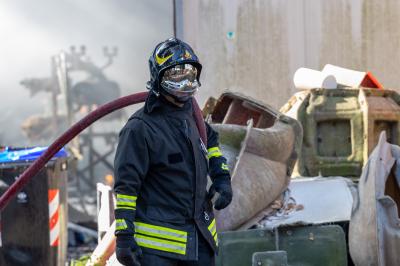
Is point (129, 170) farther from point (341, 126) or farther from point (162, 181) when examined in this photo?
point (341, 126)

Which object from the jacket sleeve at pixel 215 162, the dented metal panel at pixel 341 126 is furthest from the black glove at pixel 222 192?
the dented metal panel at pixel 341 126

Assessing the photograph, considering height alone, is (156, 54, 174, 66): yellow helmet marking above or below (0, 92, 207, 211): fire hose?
above

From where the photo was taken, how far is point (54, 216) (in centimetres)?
610

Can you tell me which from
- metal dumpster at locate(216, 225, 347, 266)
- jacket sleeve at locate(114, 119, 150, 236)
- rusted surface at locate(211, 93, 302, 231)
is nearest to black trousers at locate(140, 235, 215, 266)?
jacket sleeve at locate(114, 119, 150, 236)

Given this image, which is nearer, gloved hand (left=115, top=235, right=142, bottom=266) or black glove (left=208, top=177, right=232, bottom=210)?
gloved hand (left=115, top=235, right=142, bottom=266)

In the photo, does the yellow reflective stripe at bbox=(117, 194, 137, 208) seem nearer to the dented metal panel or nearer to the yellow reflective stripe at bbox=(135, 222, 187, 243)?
the yellow reflective stripe at bbox=(135, 222, 187, 243)

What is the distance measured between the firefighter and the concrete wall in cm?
422

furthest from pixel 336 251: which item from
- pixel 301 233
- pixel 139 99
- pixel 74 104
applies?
pixel 74 104

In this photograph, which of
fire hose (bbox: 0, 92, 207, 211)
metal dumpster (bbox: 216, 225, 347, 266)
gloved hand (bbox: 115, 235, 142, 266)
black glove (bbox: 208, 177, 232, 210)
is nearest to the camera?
gloved hand (bbox: 115, 235, 142, 266)

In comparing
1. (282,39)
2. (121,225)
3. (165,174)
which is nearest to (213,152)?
(165,174)

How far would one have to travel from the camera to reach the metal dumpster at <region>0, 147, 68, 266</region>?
19.4 feet

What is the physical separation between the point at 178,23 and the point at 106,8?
8.27m

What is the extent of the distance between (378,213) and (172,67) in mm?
1632

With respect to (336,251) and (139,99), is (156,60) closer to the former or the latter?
(139,99)
